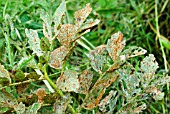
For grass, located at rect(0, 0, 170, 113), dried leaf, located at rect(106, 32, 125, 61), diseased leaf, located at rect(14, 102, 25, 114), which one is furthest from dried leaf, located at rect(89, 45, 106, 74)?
grass, located at rect(0, 0, 170, 113)

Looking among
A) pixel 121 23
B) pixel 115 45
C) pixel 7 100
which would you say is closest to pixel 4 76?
pixel 7 100

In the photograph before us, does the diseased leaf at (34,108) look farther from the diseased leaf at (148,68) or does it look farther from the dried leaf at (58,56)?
the diseased leaf at (148,68)

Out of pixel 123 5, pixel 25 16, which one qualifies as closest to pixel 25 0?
pixel 25 16

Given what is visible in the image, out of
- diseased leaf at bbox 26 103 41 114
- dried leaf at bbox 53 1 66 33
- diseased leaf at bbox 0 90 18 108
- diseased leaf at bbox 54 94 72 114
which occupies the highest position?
dried leaf at bbox 53 1 66 33

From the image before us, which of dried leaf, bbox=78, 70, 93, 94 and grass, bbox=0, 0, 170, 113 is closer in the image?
dried leaf, bbox=78, 70, 93, 94

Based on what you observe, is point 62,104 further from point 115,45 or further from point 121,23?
point 121,23

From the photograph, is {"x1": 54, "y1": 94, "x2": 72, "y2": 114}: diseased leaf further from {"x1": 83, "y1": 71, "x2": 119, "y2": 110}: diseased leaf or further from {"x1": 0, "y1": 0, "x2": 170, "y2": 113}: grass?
{"x1": 0, "y1": 0, "x2": 170, "y2": 113}: grass
